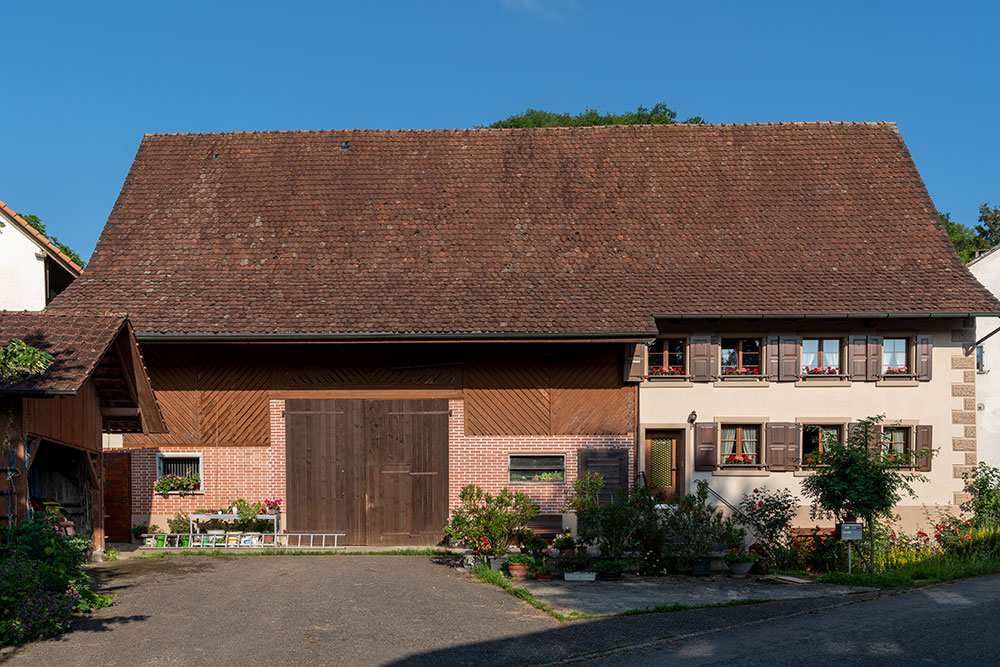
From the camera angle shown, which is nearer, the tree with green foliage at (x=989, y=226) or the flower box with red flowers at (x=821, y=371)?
the flower box with red flowers at (x=821, y=371)

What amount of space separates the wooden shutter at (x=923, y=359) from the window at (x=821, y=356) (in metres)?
1.54

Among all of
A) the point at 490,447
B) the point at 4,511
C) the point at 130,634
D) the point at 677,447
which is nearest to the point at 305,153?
the point at 490,447

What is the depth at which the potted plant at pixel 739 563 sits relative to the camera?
16078 millimetres

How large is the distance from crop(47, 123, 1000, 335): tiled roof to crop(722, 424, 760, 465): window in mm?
2425

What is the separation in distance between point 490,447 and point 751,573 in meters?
5.37

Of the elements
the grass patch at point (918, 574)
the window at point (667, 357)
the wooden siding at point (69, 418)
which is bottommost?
the grass patch at point (918, 574)

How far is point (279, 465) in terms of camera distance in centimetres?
1902

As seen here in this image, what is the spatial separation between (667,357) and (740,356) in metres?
1.46

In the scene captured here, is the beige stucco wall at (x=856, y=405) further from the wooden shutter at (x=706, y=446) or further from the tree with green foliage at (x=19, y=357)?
the tree with green foliage at (x=19, y=357)

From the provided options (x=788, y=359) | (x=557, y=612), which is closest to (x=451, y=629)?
(x=557, y=612)

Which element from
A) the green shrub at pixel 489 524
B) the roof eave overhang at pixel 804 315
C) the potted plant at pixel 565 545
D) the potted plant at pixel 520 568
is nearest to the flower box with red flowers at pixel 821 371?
the roof eave overhang at pixel 804 315

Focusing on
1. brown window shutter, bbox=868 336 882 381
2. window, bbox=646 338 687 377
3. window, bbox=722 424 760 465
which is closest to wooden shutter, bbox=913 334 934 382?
brown window shutter, bbox=868 336 882 381

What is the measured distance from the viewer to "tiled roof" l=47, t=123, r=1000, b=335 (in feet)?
61.4

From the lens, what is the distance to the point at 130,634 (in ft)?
35.0
